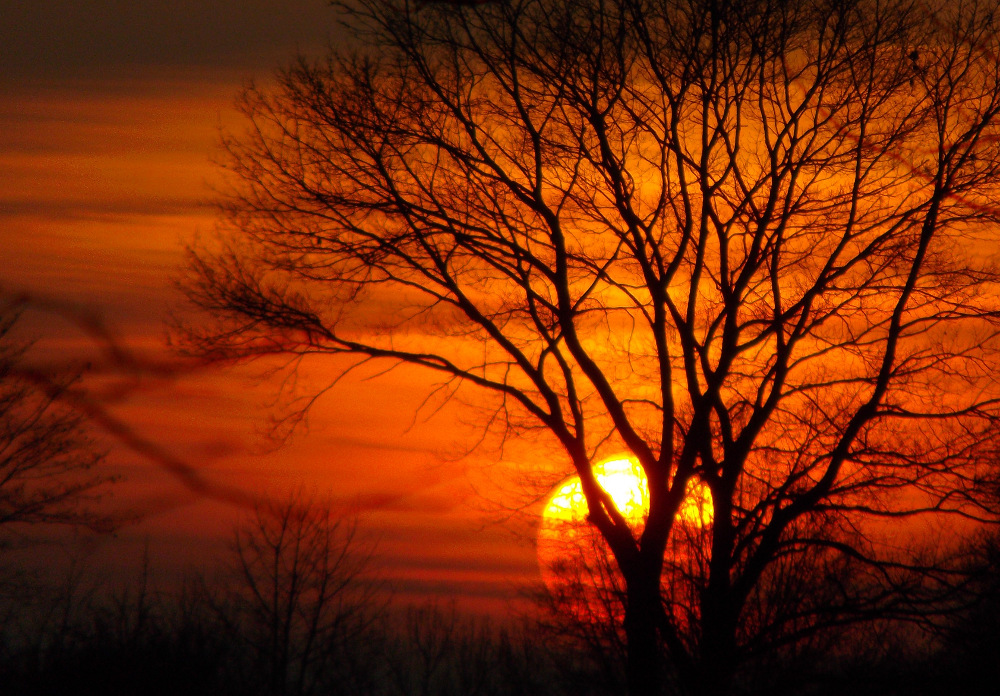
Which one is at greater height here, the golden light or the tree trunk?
the golden light

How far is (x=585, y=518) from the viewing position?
11.4m

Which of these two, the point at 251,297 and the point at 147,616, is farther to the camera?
the point at 147,616

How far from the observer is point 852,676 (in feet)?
34.9

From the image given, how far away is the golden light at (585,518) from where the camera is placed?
37.7 feet

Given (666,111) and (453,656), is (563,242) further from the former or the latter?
(453,656)

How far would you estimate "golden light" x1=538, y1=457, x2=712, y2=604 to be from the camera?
11.5 meters

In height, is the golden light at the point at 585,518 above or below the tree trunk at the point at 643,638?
above

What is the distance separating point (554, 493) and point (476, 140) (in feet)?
13.4

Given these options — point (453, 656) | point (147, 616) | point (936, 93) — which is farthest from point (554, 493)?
point (453, 656)

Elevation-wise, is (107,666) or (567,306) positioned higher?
(567,306)

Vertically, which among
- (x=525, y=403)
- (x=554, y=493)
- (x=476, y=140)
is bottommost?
(x=554, y=493)

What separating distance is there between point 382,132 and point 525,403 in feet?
11.0

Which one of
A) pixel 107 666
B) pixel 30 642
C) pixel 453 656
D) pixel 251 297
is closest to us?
pixel 251 297

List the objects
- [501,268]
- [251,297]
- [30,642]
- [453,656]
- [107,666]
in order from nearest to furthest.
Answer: [251,297] → [501,268] → [107,666] → [30,642] → [453,656]
